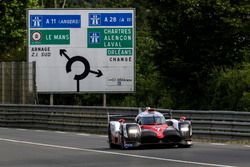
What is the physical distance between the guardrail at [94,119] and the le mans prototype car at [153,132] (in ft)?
11.6

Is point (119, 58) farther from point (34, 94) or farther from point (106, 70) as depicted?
point (34, 94)

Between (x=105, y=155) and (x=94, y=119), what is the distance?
11.7 metres

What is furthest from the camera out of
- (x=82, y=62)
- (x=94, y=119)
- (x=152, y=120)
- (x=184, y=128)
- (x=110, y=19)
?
(x=110, y=19)

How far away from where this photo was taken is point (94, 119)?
100 feet

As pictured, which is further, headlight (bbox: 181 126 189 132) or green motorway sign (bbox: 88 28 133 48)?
green motorway sign (bbox: 88 28 133 48)

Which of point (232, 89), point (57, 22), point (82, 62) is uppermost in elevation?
point (57, 22)

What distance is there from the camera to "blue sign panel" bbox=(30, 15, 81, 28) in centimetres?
3603

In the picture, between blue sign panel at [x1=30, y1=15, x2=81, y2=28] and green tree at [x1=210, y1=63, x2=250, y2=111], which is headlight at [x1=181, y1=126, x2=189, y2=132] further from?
blue sign panel at [x1=30, y1=15, x2=81, y2=28]

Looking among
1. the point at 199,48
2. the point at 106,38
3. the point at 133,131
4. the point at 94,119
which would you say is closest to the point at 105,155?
the point at 133,131

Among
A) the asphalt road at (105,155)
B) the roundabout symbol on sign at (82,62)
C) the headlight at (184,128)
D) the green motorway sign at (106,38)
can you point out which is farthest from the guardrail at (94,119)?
the green motorway sign at (106,38)

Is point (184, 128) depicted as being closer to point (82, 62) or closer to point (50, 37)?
point (82, 62)

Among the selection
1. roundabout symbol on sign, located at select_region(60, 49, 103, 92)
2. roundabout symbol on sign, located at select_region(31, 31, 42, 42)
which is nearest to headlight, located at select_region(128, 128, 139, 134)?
roundabout symbol on sign, located at select_region(60, 49, 103, 92)

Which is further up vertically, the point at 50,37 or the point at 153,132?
the point at 50,37

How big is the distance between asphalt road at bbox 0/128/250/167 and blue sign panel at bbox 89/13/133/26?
1152 centimetres
